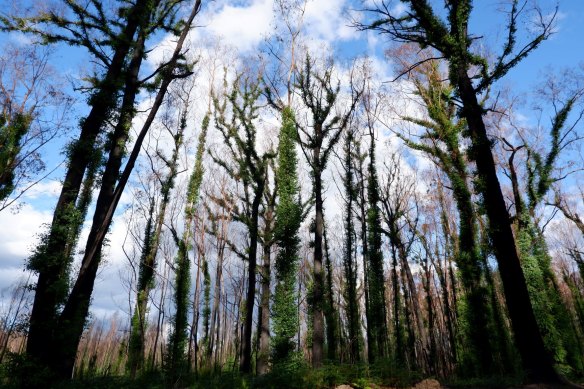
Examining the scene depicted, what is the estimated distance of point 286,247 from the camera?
14516 mm

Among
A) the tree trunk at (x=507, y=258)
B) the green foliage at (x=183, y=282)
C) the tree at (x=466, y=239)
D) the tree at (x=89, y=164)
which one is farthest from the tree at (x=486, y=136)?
the green foliage at (x=183, y=282)

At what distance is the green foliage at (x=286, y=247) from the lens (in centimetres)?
1339

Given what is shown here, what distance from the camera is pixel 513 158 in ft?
53.6

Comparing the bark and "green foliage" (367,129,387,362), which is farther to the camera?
"green foliage" (367,129,387,362)

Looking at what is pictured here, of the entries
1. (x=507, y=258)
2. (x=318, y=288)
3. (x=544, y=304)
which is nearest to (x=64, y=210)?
(x=318, y=288)

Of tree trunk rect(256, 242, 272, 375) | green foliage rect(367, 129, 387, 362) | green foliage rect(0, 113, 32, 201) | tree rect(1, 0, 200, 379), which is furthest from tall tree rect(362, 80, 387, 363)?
green foliage rect(0, 113, 32, 201)

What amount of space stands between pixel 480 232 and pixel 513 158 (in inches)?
158

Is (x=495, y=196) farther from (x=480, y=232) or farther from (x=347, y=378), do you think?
(x=480, y=232)

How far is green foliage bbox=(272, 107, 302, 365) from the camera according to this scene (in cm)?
1339

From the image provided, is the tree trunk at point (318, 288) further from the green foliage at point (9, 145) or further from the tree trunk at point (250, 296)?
the green foliage at point (9, 145)

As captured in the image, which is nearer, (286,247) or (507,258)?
(507,258)

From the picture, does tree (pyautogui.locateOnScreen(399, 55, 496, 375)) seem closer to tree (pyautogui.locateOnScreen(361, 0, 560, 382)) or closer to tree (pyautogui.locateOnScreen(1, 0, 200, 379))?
tree (pyautogui.locateOnScreen(361, 0, 560, 382))

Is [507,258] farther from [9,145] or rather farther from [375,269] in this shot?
[9,145]

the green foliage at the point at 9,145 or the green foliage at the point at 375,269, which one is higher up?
the green foliage at the point at 9,145
